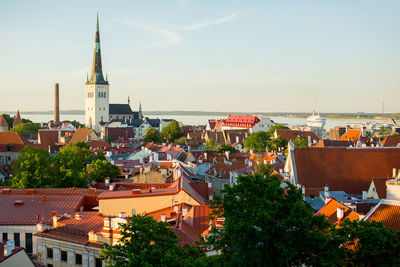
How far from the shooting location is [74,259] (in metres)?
24.0

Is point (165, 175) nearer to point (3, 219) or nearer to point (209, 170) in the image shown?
point (209, 170)

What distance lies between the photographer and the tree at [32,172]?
4278 cm

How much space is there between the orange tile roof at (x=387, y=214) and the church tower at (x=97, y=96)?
487ft

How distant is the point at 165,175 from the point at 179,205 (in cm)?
1575

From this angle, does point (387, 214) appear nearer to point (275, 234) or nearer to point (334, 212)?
point (334, 212)

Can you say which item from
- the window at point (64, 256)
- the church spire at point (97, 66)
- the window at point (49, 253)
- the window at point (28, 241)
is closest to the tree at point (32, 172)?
the window at point (28, 241)

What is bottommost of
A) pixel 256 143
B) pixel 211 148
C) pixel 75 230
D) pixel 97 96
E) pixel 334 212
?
pixel 211 148

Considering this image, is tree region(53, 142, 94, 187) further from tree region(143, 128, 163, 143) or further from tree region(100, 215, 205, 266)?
tree region(143, 128, 163, 143)

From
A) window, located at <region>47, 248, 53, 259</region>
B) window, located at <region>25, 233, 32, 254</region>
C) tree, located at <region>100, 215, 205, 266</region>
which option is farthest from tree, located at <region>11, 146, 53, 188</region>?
tree, located at <region>100, 215, 205, 266</region>

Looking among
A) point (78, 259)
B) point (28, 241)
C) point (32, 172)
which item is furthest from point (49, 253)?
point (32, 172)

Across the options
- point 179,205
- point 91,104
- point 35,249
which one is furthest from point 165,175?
point 91,104

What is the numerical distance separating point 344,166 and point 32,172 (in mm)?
27174

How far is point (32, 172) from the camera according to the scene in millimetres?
44156

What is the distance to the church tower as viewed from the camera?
165250 mm
